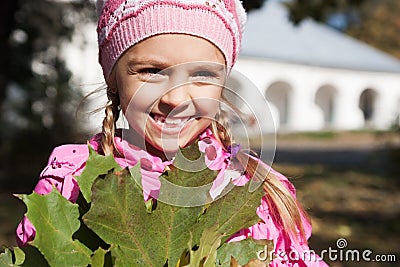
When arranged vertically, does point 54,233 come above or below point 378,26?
above

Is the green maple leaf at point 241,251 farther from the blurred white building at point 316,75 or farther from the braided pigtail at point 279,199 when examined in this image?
the blurred white building at point 316,75

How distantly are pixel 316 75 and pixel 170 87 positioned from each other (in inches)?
985

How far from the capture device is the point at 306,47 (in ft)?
89.9

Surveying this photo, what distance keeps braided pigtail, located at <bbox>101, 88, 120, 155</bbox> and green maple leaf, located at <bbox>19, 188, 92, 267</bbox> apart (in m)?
0.52

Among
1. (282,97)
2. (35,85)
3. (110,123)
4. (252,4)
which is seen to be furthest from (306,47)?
(110,123)

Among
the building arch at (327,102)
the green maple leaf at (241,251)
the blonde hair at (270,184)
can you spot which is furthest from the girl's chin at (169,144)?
the building arch at (327,102)

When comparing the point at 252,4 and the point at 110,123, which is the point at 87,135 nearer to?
the point at 252,4

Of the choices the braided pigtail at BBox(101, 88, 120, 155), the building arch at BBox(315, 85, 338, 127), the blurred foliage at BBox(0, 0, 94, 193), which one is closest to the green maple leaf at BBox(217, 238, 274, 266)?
the braided pigtail at BBox(101, 88, 120, 155)

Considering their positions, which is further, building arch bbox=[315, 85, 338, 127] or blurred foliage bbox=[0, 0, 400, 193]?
building arch bbox=[315, 85, 338, 127]

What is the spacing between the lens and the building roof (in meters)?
25.2

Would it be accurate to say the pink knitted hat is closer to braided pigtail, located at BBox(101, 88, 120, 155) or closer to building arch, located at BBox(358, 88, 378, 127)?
braided pigtail, located at BBox(101, 88, 120, 155)

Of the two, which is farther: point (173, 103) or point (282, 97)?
point (282, 97)

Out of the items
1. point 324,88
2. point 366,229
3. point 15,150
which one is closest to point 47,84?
point 15,150

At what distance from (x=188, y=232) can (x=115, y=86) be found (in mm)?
697
